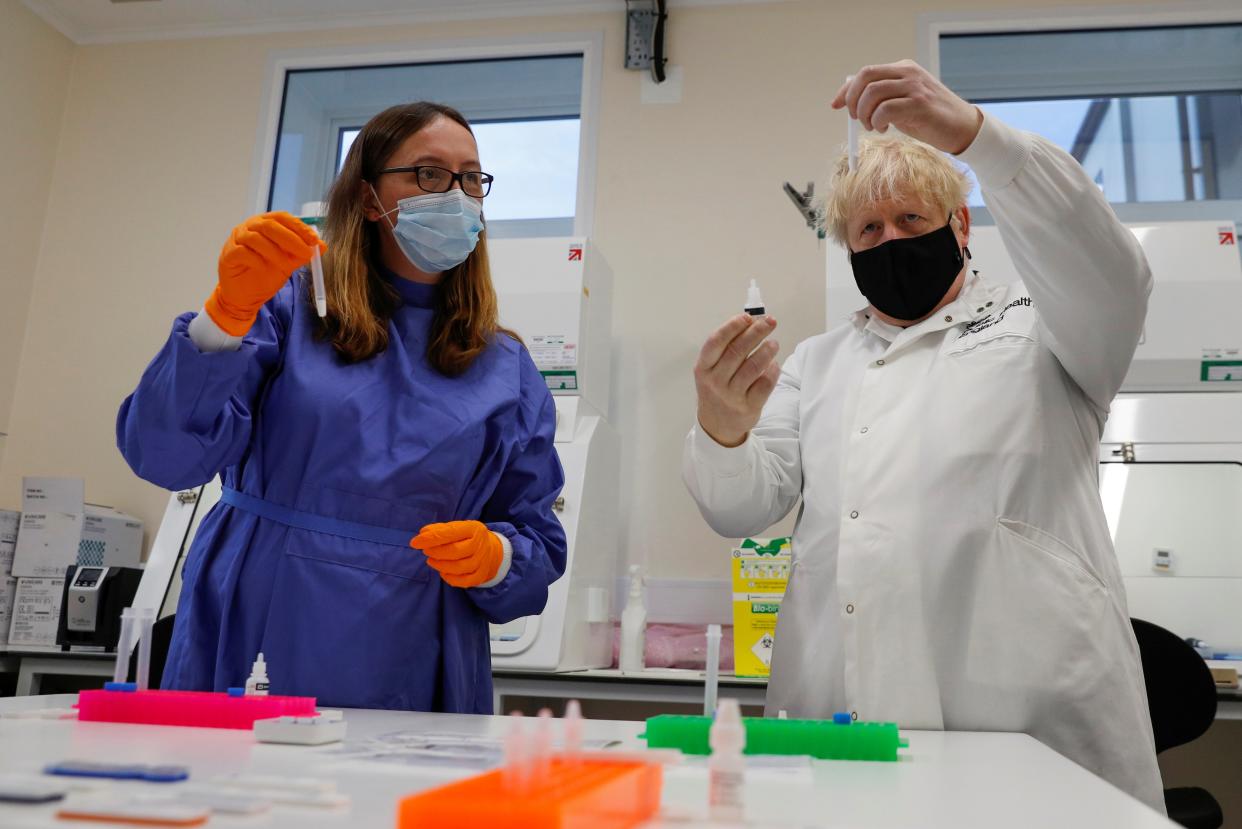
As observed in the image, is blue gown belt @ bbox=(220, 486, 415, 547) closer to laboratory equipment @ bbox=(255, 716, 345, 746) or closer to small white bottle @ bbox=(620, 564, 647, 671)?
laboratory equipment @ bbox=(255, 716, 345, 746)

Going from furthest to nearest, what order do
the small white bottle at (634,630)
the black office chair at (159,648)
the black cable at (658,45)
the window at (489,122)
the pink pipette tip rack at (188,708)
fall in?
the window at (489,122)
the black cable at (658,45)
the small white bottle at (634,630)
the black office chair at (159,648)
the pink pipette tip rack at (188,708)

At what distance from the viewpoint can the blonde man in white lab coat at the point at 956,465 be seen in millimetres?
1205

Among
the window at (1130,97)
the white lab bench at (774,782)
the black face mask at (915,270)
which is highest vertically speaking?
the window at (1130,97)

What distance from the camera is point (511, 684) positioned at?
2330 millimetres

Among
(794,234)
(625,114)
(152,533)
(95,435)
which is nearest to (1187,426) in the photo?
(794,234)

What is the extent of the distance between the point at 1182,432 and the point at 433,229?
6.50ft

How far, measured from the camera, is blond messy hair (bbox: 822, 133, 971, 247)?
1.47 metres

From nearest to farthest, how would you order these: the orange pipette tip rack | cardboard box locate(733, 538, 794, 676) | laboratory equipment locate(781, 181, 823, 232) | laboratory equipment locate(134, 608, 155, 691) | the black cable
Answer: the orange pipette tip rack, laboratory equipment locate(134, 608, 155, 691), cardboard box locate(733, 538, 794, 676), laboratory equipment locate(781, 181, 823, 232), the black cable

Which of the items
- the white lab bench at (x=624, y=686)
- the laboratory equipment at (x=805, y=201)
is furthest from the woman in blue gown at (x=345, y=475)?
the laboratory equipment at (x=805, y=201)

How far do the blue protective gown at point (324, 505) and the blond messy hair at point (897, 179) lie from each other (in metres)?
0.60

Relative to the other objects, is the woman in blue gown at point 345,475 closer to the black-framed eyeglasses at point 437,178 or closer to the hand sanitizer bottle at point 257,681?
the black-framed eyeglasses at point 437,178

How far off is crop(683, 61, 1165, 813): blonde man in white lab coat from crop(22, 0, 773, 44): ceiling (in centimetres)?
240

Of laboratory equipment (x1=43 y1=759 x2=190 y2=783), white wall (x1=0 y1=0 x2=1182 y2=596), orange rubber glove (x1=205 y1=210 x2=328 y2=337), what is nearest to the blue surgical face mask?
orange rubber glove (x1=205 y1=210 x2=328 y2=337)

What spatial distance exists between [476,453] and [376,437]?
0.14 metres
